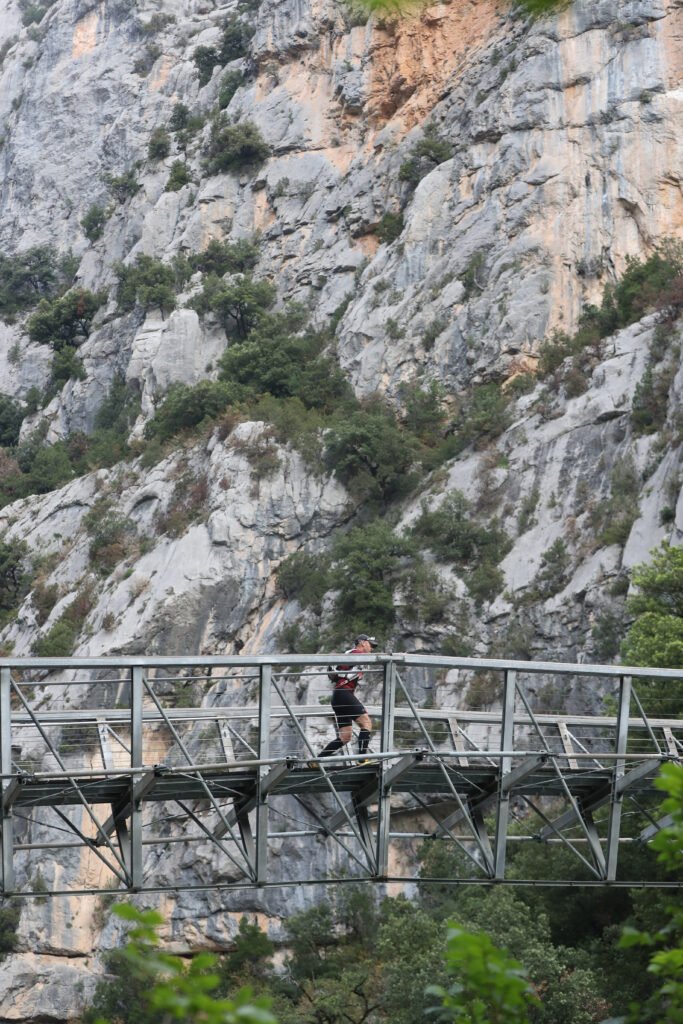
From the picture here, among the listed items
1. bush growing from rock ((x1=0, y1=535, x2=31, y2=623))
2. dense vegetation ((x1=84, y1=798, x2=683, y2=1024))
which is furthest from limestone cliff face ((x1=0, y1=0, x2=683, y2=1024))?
dense vegetation ((x1=84, y1=798, x2=683, y2=1024))

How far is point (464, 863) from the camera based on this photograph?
33812mm

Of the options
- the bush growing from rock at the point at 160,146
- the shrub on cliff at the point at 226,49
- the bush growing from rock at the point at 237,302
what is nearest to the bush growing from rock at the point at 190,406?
the bush growing from rock at the point at 237,302

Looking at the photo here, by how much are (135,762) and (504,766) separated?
14.2 ft

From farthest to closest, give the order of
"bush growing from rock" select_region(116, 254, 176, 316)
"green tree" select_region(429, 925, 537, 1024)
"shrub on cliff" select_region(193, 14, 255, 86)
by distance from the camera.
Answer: "shrub on cliff" select_region(193, 14, 255, 86), "bush growing from rock" select_region(116, 254, 176, 316), "green tree" select_region(429, 925, 537, 1024)

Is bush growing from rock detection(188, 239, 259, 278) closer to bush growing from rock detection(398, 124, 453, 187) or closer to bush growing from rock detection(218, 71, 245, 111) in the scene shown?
bush growing from rock detection(398, 124, 453, 187)

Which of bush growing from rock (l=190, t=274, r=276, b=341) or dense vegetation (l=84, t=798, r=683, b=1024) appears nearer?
dense vegetation (l=84, t=798, r=683, b=1024)

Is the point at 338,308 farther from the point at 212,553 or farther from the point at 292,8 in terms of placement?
the point at 292,8

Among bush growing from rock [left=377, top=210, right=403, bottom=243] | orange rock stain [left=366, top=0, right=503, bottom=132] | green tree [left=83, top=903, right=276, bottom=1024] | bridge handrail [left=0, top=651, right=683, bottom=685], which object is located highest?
orange rock stain [left=366, top=0, right=503, bottom=132]

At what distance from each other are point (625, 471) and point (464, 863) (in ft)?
36.1

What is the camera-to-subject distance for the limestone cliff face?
123 ft

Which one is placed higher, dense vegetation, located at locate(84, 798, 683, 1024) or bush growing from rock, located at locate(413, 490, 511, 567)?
bush growing from rock, located at locate(413, 490, 511, 567)

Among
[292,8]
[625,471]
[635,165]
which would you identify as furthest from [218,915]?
[292,8]

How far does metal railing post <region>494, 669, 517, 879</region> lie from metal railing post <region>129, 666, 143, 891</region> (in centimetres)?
404

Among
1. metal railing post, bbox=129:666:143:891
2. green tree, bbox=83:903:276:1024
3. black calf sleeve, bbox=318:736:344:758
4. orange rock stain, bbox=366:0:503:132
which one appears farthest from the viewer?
orange rock stain, bbox=366:0:503:132
